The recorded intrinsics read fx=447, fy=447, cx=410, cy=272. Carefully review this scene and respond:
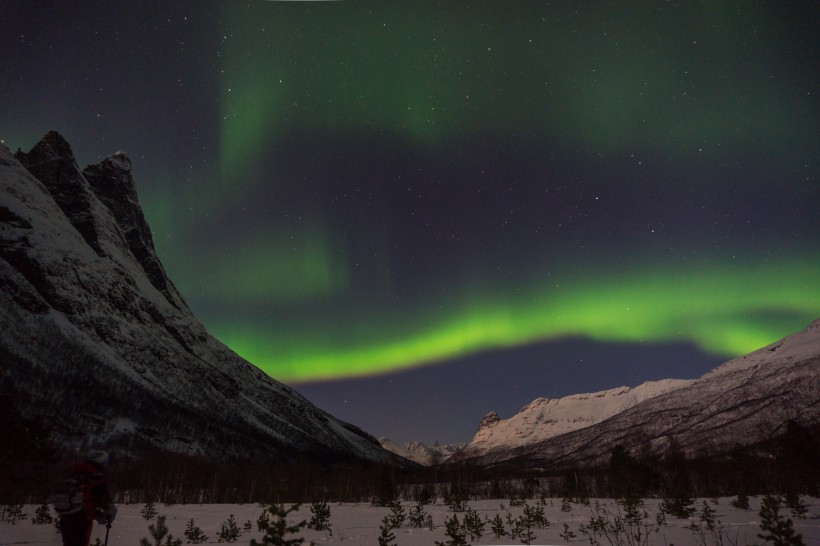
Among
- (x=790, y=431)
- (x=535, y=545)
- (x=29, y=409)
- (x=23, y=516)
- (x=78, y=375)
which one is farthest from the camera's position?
(x=78, y=375)

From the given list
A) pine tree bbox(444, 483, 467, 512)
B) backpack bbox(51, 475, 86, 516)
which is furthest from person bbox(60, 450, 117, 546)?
pine tree bbox(444, 483, 467, 512)

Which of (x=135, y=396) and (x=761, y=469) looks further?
(x=135, y=396)

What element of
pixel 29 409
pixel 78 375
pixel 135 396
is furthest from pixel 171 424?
pixel 29 409

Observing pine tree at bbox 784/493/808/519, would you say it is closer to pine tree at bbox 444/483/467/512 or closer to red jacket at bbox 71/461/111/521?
pine tree at bbox 444/483/467/512

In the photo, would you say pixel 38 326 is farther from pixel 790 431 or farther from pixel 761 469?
pixel 761 469

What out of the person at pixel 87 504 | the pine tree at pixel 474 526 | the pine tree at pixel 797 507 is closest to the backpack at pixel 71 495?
the person at pixel 87 504

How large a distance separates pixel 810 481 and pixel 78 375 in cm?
22535

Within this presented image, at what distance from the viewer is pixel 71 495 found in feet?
28.2

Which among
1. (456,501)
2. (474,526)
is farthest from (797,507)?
(456,501)

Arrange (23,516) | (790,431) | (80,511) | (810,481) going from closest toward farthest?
(80,511) → (23,516) → (810,481) → (790,431)

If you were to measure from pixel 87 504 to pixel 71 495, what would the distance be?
0.35 m

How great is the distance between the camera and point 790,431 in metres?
48.5

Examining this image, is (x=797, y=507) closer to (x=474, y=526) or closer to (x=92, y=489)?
(x=474, y=526)

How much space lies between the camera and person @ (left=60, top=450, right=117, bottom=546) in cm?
857
